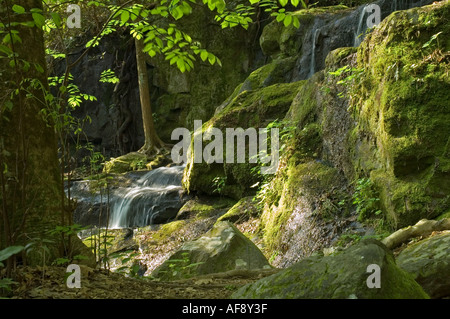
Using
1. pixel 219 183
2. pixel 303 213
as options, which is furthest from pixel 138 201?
pixel 303 213

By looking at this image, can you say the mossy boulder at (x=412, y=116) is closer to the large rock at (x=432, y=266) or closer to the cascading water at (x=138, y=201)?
the large rock at (x=432, y=266)

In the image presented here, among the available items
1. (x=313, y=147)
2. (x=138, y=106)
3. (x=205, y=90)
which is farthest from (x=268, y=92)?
(x=138, y=106)

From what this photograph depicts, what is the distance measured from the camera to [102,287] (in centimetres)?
328

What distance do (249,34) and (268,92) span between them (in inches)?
422

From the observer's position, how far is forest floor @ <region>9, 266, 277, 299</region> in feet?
9.68

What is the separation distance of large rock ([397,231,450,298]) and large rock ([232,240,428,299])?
1.93ft

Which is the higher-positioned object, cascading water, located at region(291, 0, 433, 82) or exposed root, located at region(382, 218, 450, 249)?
cascading water, located at region(291, 0, 433, 82)

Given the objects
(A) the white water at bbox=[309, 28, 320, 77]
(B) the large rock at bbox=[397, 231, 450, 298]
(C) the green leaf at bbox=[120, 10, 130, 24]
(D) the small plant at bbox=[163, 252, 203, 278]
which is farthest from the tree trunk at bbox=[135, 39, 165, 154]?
(B) the large rock at bbox=[397, 231, 450, 298]

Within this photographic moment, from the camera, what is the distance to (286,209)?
264 inches

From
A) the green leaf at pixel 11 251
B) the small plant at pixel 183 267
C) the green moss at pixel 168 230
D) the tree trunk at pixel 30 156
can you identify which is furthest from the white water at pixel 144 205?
the green leaf at pixel 11 251

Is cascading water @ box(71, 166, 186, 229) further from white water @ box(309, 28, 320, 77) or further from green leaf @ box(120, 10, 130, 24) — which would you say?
green leaf @ box(120, 10, 130, 24)

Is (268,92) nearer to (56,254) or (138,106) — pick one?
(56,254)

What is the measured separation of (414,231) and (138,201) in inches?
324

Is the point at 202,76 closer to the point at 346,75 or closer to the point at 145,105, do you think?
the point at 145,105
